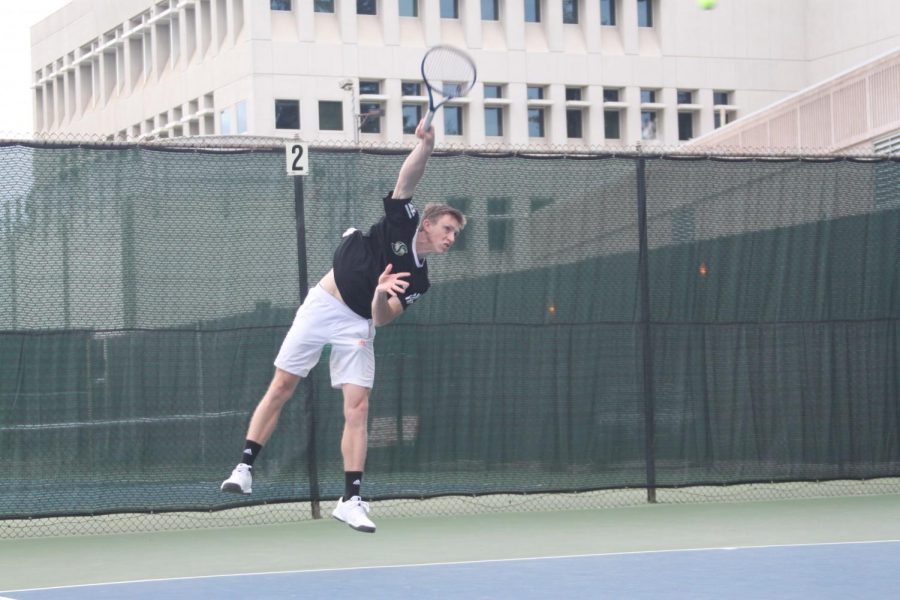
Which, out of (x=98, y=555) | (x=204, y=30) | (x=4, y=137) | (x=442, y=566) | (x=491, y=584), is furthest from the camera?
(x=204, y=30)

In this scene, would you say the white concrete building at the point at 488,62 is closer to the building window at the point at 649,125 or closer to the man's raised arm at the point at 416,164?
the building window at the point at 649,125

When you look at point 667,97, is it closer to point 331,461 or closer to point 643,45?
point 643,45

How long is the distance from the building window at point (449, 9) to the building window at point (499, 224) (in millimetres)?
42971

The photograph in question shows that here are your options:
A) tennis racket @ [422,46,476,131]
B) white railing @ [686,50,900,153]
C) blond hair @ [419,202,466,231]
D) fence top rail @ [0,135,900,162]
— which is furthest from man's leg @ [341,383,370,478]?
white railing @ [686,50,900,153]

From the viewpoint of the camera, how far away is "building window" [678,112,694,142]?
56844mm

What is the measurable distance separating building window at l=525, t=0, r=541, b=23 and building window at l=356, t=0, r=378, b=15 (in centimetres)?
603

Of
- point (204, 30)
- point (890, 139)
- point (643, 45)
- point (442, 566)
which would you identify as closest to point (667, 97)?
point (643, 45)

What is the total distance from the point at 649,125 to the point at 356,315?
49862 millimetres

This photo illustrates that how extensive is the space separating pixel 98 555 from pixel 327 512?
6.67 feet

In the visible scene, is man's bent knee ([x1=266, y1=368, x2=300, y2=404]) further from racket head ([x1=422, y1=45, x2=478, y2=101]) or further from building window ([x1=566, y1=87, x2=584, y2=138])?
building window ([x1=566, y1=87, x2=584, y2=138])

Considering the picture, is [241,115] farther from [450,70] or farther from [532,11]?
[450,70]

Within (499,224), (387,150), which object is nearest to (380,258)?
(387,150)

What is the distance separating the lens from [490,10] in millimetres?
53781

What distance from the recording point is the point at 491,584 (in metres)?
7.44
